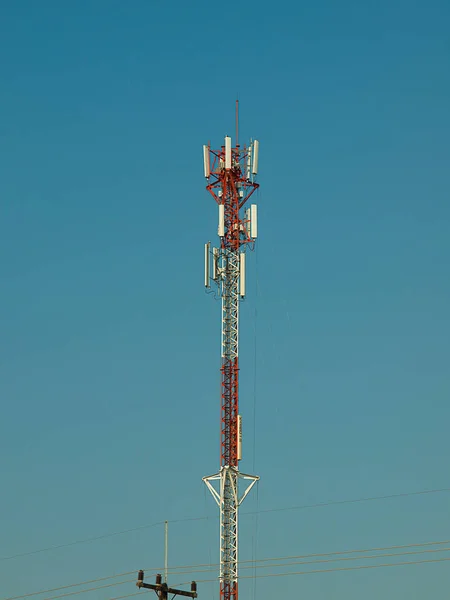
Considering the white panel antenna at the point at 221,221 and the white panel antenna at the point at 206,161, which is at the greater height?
the white panel antenna at the point at 206,161

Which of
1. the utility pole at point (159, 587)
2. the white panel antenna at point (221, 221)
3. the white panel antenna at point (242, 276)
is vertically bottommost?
the utility pole at point (159, 587)

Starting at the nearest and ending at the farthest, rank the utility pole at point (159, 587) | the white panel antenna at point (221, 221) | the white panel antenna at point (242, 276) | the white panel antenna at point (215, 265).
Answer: the utility pole at point (159, 587) → the white panel antenna at point (242, 276) → the white panel antenna at point (215, 265) → the white panel antenna at point (221, 221)

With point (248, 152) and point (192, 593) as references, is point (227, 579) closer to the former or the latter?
point (192, 593)

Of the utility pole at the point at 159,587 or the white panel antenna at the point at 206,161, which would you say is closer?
the utility pole at the point at 159,587

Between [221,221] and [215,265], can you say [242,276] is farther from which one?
[221,221]

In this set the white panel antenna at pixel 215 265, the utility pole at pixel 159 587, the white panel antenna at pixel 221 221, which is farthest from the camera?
the white panel antenna at pixel 221 221

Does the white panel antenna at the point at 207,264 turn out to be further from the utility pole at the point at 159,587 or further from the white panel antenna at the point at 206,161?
the utility pole at the point at 159,587


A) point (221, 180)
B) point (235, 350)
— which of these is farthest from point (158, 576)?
point (221, 180)

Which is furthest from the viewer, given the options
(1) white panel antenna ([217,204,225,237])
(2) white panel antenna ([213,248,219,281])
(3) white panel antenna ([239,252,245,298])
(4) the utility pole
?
(1) white panel antenna ([217,204,225,237])

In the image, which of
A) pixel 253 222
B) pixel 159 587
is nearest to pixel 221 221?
pixel 253 222

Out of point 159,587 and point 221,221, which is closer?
point 159,587

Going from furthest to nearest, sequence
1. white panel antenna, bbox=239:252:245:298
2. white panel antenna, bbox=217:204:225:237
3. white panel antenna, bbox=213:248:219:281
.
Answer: white panel antenna, bbox=217:204:225:237, white panel antenna, bbox=213:248:219:281, white panel antenna, bbox=239:252:245:298

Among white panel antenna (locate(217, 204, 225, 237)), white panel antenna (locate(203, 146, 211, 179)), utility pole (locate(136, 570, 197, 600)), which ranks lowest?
utility pole (locate(136, 570, 197, 600))

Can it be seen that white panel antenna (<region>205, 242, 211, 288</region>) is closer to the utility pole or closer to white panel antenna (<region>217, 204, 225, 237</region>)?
white panel antenna (<region>217, 204, 225, 237</region>)
